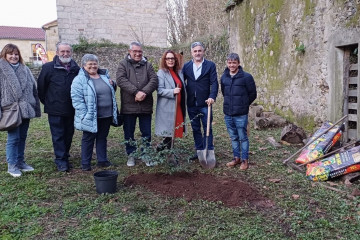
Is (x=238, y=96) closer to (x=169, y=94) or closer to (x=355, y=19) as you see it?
(x=169, y=94)

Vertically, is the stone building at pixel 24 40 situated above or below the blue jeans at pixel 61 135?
above

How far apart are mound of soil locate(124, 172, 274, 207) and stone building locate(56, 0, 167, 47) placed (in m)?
14.7

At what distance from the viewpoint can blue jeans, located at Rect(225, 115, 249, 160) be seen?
15.3 ft

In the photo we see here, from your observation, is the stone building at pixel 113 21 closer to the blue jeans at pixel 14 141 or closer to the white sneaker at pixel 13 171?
the blue jeans at pixel 14 141

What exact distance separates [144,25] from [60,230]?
57.2 feet

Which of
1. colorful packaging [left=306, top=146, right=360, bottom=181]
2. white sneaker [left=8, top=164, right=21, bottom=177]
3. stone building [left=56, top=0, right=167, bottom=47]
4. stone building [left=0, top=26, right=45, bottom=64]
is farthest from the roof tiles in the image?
colorful packaging [left=306, top=146, right=360, bottom=181]

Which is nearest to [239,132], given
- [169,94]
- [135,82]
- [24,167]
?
[169,94]

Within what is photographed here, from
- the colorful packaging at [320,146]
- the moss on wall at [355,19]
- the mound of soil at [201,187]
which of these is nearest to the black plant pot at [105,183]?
the mound of soil at [201,187]

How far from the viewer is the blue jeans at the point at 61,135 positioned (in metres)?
4.64

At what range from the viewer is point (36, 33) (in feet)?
149

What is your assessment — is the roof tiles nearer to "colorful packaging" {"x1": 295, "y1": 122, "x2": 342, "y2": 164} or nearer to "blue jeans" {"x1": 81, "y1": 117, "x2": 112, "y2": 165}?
"blue jeans" {"x1": 81, "y1": 117, "x2": 112, "y2": 165}

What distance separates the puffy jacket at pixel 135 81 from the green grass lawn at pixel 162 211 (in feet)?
3.06

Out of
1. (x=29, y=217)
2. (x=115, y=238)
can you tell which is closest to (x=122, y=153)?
(x=29, y=217)

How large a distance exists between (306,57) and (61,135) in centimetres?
477
